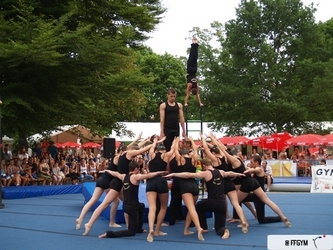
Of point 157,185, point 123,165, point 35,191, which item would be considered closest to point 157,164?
point 157,185

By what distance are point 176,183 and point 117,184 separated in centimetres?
150

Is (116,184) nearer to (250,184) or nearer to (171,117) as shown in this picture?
(171,117)

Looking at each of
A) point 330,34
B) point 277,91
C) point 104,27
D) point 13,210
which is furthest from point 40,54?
point 330,34

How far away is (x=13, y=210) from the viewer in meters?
14.4

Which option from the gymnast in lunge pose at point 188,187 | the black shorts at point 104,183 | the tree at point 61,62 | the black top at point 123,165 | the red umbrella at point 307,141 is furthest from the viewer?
the red umbrella at point 307,141

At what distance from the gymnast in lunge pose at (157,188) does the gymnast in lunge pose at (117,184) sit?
0.88 feet

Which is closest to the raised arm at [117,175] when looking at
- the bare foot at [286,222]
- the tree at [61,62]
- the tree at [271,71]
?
the bare foot at [286,222]

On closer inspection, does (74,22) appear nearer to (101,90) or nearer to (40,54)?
(101,90)

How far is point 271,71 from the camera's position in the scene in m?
34.5

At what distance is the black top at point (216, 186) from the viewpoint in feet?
31.4

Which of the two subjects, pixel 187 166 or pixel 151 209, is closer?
pixel 151 209

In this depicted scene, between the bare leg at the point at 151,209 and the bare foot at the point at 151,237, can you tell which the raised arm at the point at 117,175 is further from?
the bare foot at the point at 151,237

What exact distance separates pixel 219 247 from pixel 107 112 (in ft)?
50.2

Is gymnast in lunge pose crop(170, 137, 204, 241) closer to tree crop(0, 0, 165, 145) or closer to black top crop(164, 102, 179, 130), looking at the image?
black top crop(164, 102, 179, 130)
